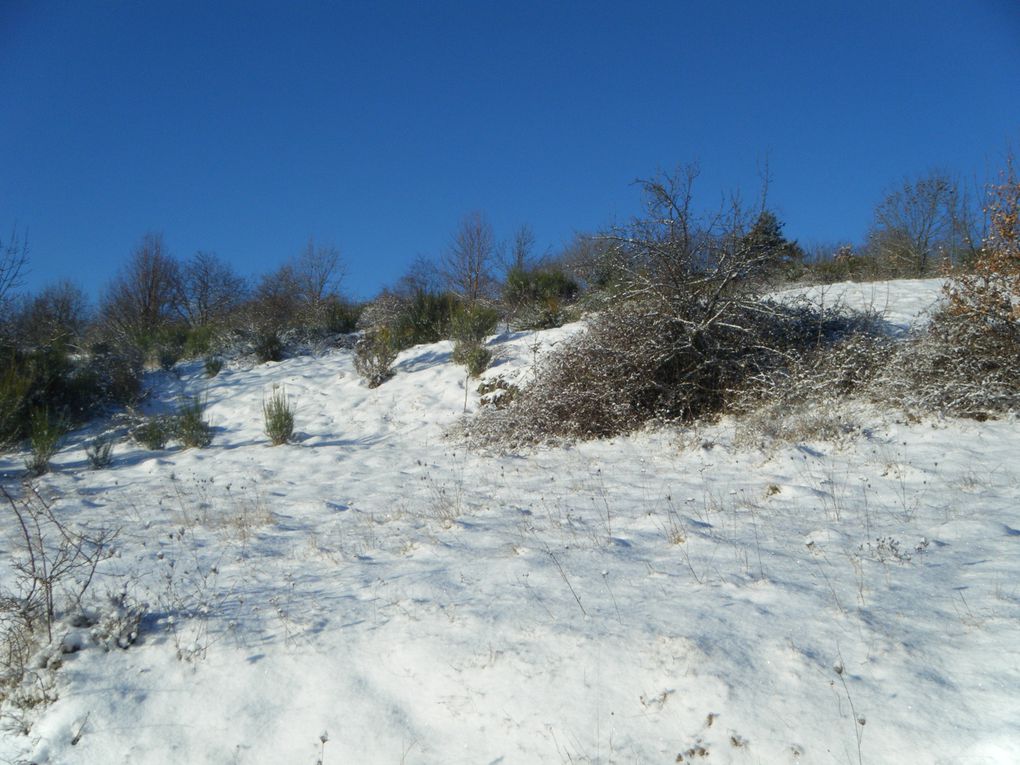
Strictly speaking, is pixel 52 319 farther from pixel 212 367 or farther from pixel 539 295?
pixel 539 295

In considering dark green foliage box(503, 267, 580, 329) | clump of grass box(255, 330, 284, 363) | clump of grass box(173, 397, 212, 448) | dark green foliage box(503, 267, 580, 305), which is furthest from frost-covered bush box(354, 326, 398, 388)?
dark green foliage box(503, 267, 580, 305)

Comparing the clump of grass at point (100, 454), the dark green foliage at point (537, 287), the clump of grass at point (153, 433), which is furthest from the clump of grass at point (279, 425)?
the dark green foliage at point (537, 287)

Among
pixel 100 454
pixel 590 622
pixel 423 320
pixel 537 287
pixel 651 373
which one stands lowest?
pixel 590 622

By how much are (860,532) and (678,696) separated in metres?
2.14

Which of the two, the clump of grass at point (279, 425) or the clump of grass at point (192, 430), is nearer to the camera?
the clump of grass at point (279, 425)

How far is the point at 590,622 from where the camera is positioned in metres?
3.22

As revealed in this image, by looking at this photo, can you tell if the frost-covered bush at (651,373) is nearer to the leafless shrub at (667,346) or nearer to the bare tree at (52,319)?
the leafless shrub at (667,346)

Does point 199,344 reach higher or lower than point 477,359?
higher

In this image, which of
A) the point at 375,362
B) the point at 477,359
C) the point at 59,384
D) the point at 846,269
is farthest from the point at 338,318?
the point at 846,269

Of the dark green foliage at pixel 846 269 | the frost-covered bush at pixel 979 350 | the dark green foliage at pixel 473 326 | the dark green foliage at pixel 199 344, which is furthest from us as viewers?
the dark green foliage at pixel 199 344

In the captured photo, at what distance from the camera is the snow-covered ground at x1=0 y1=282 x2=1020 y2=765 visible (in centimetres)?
262

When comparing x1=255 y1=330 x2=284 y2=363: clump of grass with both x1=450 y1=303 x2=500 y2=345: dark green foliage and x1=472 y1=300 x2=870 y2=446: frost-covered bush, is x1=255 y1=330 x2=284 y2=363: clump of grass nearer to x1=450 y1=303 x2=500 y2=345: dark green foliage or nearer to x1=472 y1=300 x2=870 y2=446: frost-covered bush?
x1=450 y1=303 x2=500 y2=345: dark green foliage

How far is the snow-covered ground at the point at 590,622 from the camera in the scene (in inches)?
103

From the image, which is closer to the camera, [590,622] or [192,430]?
[590,622]
